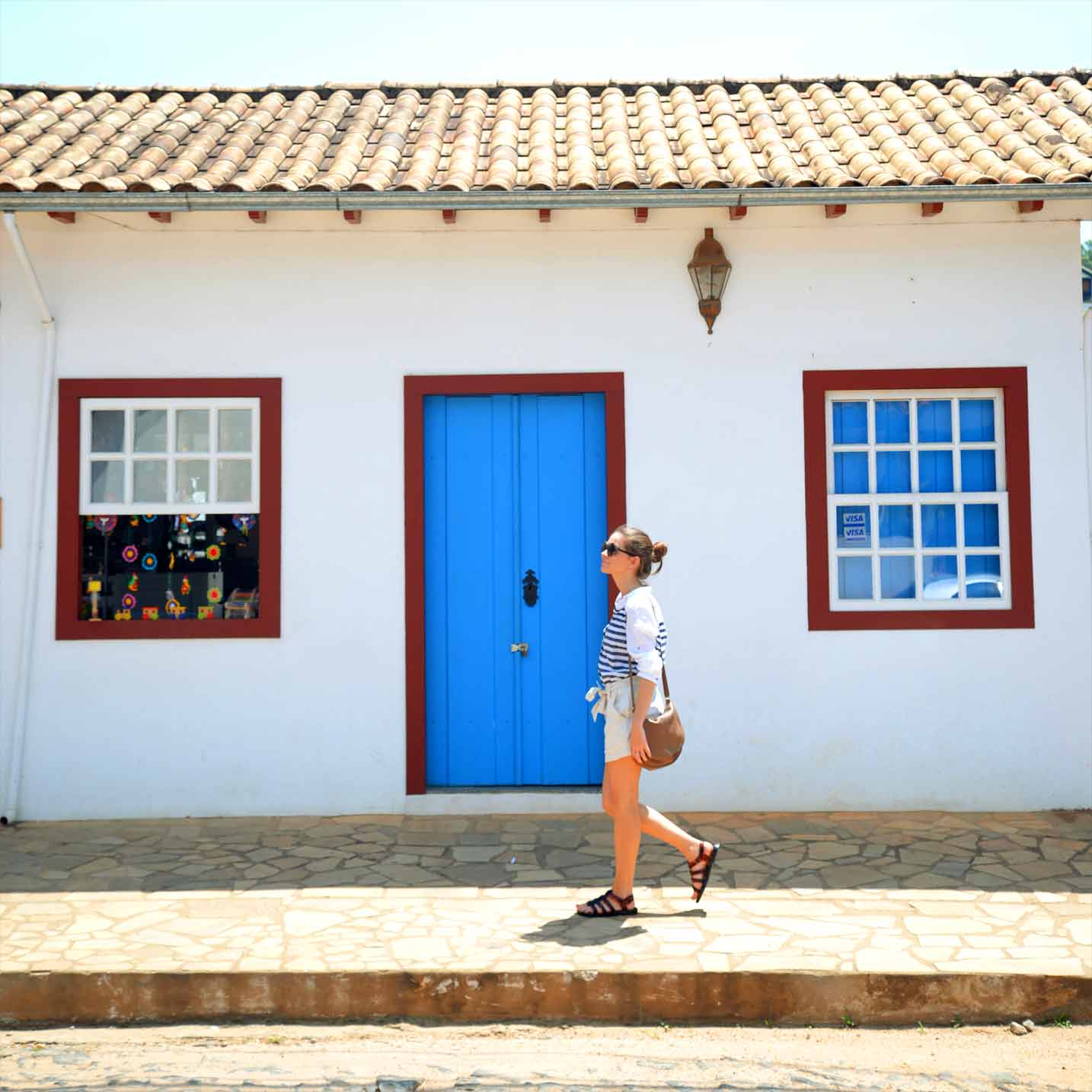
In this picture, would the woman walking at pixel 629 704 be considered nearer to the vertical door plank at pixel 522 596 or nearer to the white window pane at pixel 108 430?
the vertical door plank at pixel 522 596

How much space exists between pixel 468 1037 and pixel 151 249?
16.0ft

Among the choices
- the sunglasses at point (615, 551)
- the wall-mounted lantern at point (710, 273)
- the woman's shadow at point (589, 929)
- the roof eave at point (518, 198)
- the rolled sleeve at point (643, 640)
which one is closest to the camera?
the woman's shadow at point (589, 929)

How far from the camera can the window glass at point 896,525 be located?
6.93 metres

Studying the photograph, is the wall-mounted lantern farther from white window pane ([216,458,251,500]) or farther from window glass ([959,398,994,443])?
white window pane ([216,458,251,500])

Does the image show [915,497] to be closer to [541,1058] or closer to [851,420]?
[851,420]

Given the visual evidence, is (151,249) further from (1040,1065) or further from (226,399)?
(1040,1065)

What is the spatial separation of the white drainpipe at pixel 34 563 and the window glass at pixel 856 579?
473 centimetres

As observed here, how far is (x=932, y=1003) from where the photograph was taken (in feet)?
14.0

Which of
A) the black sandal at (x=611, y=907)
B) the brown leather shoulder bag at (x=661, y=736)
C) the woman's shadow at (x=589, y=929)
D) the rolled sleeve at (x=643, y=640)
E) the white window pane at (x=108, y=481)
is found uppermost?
the white window pane at (x=108, y=481)

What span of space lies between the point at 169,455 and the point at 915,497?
4.45 meters

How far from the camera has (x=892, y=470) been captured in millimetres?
6938

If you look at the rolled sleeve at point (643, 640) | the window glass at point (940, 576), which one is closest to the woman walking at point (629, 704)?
the rolled sleeve at point (643, 640)

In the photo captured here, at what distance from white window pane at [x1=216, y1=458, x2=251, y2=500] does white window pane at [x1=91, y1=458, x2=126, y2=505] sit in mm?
577

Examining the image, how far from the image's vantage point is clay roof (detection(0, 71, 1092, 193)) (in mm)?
6367
